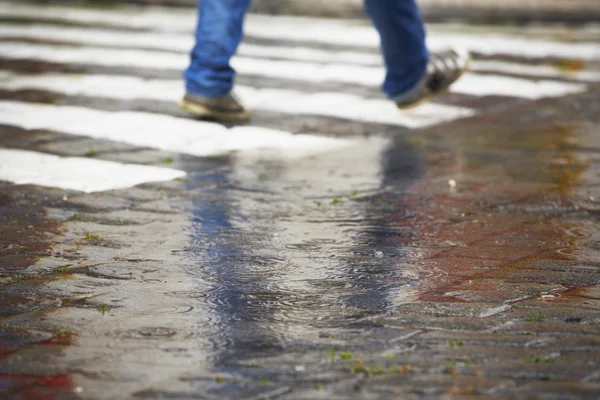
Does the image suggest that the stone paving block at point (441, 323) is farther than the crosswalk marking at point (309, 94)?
No

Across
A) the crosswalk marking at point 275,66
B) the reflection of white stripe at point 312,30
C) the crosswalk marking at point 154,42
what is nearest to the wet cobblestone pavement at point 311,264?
the crosswalk marking at point 275,66

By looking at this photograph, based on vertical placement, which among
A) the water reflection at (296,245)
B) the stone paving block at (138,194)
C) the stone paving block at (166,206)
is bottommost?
the stone paving block at (138,194)

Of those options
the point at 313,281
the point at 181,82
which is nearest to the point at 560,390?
the point at 313,281

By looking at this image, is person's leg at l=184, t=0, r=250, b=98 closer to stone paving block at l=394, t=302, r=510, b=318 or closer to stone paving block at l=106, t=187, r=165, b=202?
stone paving block at l=106, t=187, r=165, b=202

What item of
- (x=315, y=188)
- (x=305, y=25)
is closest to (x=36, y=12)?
(x=305, y=25)

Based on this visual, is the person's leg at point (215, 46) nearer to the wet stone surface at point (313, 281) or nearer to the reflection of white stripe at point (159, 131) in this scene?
the reflection of white stripe at point (159, 131)

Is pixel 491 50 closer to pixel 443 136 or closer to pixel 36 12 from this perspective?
pixel 443 136

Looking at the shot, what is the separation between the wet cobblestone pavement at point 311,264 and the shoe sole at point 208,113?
0.31 feet

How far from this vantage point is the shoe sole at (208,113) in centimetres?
697

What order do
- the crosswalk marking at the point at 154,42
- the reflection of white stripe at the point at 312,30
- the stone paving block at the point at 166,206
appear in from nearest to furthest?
the stone paving block at the point at 166,206 → the crosswalk marking at the point at 154,42 → the reflection of white stripe at the point at 312,30

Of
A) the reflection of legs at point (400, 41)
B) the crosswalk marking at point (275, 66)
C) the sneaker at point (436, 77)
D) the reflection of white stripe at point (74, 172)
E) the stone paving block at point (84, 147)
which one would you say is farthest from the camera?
the crosswalk marking at point (275, 66)

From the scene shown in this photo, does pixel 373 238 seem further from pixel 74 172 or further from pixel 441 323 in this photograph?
pixel 74 172

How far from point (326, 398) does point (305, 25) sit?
9114 millimetres

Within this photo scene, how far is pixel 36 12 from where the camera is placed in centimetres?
1234
